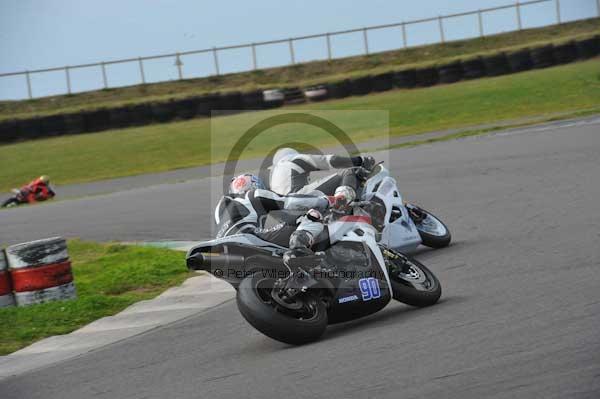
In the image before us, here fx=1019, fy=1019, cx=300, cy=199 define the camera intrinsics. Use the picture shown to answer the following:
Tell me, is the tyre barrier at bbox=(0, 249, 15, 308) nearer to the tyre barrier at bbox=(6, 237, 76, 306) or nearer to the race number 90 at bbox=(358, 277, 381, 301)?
the tyre barrier at bbox=(6, 237, 76, 306)

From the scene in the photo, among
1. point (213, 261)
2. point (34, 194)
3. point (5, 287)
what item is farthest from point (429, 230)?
point (34, 194)

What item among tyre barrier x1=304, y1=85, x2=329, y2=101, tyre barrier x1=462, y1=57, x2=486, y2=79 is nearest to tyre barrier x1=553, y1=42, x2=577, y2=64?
tyre barrier x1=462, y1=57, x2=486, y2=79

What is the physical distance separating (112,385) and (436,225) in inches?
167

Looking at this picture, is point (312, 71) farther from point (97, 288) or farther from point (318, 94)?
point (97, 288)

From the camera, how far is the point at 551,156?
1438 cm

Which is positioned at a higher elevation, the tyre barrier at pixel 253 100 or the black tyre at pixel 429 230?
the tyre barrier at pixel 253 100

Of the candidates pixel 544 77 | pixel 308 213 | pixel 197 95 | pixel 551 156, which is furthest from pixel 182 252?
pixel 197 95

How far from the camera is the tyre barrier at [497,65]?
30.9 metres

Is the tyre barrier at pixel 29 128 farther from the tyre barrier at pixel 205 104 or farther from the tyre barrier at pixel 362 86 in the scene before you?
the tyre barrier at pixel 362 86

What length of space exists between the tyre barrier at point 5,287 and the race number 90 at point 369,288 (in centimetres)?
388

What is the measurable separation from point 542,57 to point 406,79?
13.7ft

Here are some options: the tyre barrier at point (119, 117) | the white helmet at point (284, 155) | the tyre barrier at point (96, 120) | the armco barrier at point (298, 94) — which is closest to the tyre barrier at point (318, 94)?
the armco barrier at point (298, 94)

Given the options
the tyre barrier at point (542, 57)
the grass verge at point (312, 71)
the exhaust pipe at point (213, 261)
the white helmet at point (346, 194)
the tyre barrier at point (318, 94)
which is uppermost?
the grass verge at point (312, 71)

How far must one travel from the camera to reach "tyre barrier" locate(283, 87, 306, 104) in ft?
105
